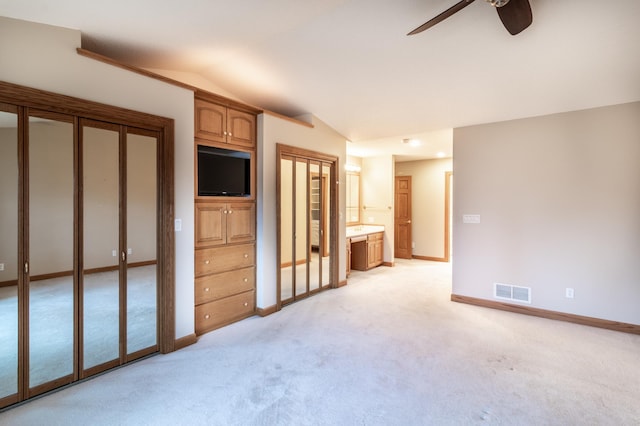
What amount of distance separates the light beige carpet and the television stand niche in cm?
30

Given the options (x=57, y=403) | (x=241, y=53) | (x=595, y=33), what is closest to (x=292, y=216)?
(x=241, y=53)

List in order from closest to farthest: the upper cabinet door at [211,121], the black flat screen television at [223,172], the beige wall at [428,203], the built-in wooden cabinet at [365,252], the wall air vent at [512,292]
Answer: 1. the upper cabinet door at [211,121]
2. the black flat screen television at [223,172]
3. the wall air vent at [512,292]
4. the built-in wooden cabinet at [365,252]
5. the beige wall at [428,203]

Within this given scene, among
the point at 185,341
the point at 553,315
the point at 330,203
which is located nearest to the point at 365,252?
the point at 330,203

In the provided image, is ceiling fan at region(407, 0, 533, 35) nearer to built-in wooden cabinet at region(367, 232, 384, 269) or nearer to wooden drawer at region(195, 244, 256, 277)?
wooden drawer at region(195, 244, 256, 277)

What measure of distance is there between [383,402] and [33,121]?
3.14 m

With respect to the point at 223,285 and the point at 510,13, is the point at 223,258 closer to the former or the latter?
the point at 223,285

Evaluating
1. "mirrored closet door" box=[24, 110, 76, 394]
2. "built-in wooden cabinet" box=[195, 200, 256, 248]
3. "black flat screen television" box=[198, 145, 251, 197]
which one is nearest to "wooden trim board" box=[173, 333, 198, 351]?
"mirrored closet door" box=[24, 110, 76, 394]

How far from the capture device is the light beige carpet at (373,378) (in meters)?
2.04

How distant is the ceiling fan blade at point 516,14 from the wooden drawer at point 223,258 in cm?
319

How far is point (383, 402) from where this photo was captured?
2.18 metres

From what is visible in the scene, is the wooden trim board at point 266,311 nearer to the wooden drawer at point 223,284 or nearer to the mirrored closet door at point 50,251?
the wooden drawer at point 223,284

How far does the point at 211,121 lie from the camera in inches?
132

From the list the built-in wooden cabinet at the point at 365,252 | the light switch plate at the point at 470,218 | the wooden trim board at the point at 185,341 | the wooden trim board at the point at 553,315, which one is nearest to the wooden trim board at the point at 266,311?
the wooden trim board at the point at 185,341

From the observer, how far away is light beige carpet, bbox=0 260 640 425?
2045 mm
